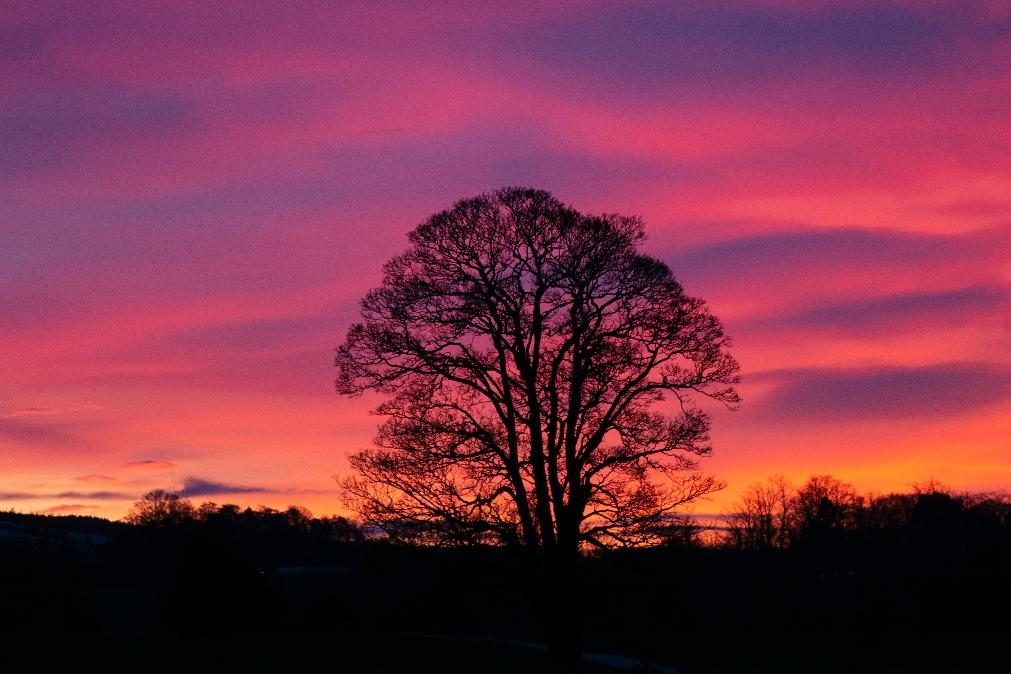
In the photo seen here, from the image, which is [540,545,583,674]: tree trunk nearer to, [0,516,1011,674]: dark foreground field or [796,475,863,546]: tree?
[0,516,1011,674]: dark foreground field

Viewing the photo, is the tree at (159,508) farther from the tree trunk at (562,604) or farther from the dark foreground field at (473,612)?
the tree trunk at (562,604)

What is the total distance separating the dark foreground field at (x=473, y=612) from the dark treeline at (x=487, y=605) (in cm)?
9

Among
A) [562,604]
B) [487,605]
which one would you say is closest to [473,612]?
[487,605]

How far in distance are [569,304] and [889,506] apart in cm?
10872

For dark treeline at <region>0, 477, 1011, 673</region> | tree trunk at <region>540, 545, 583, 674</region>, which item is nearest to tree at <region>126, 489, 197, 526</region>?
dark treeline at <region>0, 477, 1011, 673</region>

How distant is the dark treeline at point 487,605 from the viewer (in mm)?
24578

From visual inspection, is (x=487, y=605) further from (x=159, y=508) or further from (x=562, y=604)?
(x=159, y=508)

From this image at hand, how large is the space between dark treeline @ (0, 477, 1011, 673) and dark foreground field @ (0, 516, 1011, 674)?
0.09m

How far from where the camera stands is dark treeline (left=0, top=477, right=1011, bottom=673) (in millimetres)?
24578

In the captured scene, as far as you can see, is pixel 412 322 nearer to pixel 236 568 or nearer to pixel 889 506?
pixel 236 568

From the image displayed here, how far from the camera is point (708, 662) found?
4384 cm

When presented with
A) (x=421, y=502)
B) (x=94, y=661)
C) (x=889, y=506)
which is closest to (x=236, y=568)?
(x=94, y=661)

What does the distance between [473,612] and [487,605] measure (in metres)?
16.8

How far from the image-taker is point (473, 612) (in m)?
44.2
